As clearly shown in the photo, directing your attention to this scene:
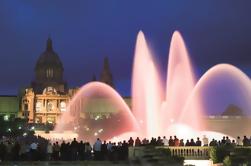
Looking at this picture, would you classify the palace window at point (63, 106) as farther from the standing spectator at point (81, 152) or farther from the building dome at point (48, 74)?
the standing spectator at point (81, 152)

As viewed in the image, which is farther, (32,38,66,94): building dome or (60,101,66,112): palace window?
(32,38,66,94): building dome

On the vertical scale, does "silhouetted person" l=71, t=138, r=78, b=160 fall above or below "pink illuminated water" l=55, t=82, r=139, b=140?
below

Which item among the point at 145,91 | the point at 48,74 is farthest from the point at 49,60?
the point at 145,91

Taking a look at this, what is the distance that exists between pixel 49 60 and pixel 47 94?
1254cm

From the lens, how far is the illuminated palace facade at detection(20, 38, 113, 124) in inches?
6265

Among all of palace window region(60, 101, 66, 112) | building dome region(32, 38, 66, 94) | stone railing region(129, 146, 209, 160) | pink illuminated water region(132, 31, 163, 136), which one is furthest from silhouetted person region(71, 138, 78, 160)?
building dome region(32, 38, 66, 94)

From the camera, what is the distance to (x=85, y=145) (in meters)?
28.1

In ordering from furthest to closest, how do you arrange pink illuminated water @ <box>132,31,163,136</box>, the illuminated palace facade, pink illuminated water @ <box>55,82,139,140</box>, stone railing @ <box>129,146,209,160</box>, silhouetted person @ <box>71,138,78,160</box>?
1. the illuminated palace facade
2. pink illuminated water @ <box>55,82,139,140</box>
3. pink illuminated water @ <box>132,31,163,136</box>
4. stone railing @ <box>129,146,209,160</box>
5. silhouetted person @ <box>71,138,78,160</box>

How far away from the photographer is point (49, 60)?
167500mm

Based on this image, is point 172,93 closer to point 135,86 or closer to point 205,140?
point 135,86

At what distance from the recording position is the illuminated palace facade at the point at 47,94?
159m

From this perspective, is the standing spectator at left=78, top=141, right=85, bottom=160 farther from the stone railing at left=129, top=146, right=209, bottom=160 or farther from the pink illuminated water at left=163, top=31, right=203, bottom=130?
the pink illuminated water at left=163, top=31, right=203, bottom=130

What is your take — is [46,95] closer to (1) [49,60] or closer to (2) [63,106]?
(2) [63,106]

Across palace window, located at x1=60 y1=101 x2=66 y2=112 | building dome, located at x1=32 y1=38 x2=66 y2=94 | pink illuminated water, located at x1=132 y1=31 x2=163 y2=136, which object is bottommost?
pink illuminated water, located at x1=132 y1=31 x2=163 y2=136
